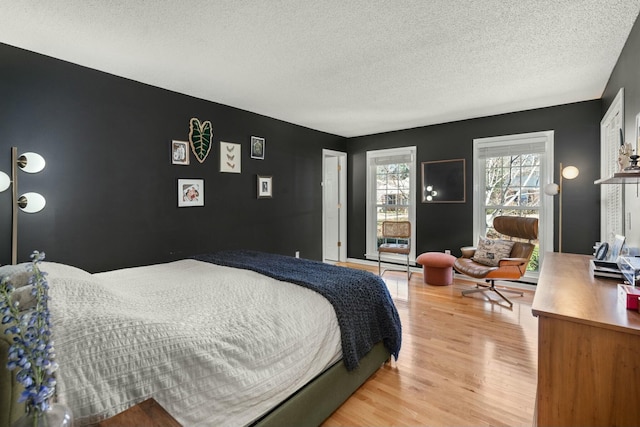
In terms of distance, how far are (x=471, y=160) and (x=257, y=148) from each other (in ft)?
10.6

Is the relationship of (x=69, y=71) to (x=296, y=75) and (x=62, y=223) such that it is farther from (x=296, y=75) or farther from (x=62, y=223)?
(x=296, y=75)

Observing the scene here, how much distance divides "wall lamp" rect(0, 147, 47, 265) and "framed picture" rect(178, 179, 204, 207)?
4.23 feet

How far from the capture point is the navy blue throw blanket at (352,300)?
198 cm

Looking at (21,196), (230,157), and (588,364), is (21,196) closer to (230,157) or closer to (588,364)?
(230,157)

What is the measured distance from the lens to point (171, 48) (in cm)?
261

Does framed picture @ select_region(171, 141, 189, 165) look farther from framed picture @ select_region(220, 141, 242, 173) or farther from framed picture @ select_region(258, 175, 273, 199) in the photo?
framed picture @ select_region(258, 175, 273, 199)

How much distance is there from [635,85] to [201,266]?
3620 mm

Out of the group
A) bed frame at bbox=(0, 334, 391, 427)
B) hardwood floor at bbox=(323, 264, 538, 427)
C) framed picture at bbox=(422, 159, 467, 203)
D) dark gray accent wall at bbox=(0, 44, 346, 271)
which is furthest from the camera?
framed picture at bbox=(422, 159, 467, 203)

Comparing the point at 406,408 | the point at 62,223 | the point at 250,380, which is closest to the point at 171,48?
the point at 62,223

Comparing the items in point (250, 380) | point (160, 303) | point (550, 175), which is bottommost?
point (250, 380)

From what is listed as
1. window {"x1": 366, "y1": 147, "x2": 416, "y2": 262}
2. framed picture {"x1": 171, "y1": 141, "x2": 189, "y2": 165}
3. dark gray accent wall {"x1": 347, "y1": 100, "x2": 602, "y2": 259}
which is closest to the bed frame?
framed picture {"x1": 171, "y1": 141, "x2": 189, "y2": 165}

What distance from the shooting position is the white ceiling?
2.08m

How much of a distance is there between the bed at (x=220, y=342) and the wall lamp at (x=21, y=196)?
0.80 m

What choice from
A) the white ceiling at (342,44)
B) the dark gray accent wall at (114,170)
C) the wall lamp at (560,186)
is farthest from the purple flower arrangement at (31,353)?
the wall lamp at (560,186)
